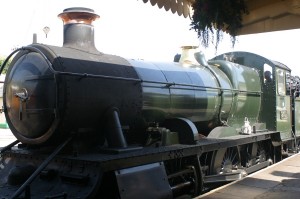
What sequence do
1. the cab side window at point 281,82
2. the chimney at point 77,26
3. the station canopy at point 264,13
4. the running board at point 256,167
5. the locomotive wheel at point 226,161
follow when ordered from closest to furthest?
1. the station canopy at point 264,13
2. the chimney at point 77,26
3. the locomotive wheel at point 226,161
4. the running board at point 256,167
5. the cab side window at point 281,82

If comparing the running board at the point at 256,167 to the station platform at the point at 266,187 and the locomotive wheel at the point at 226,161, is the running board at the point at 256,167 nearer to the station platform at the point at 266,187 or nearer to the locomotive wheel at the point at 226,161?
the locomotive wheel at the point at 226,161

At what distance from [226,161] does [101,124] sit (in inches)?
134

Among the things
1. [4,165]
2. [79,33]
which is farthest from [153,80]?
[4,165]

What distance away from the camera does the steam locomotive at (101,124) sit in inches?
168

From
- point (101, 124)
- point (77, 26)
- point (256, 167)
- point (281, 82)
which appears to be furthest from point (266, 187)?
point (281, 82)

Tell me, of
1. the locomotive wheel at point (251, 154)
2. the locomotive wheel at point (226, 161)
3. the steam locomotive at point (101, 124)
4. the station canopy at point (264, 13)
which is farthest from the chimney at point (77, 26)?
the locomotive wheel at point (251, 154)

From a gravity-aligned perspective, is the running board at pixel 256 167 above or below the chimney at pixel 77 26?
below

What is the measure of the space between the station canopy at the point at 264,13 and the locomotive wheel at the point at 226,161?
121 inches

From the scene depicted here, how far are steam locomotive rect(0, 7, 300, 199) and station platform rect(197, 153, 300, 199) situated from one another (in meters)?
0.47

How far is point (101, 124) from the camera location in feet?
15.8

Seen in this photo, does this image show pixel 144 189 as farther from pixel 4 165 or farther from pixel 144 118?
pixel 4 165

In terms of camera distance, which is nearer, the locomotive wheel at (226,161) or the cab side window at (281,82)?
the locomotive wheel at (226,161)

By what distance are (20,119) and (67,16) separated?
1.55 meters

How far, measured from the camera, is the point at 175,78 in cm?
616
